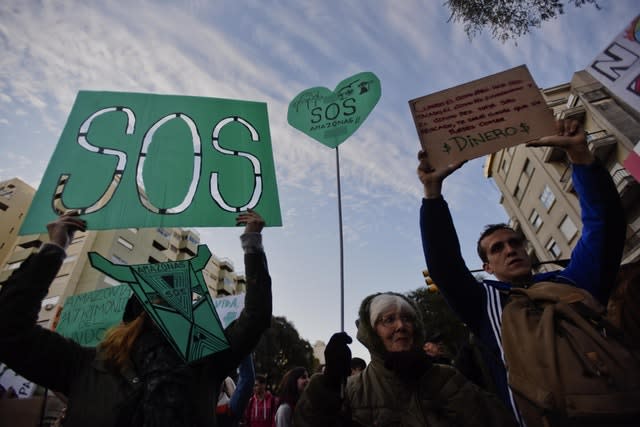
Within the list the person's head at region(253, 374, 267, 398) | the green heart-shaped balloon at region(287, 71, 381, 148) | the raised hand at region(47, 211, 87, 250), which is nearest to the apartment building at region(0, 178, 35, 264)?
the person's head at region(253, 374, 267, 398)

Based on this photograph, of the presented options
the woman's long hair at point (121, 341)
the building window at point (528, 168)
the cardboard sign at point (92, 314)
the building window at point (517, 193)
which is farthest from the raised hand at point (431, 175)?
the building window at point (517, 193)

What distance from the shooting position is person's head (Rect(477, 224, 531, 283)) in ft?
6.18

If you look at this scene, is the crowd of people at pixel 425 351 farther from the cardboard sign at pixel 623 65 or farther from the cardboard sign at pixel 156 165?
the cardboard sign at pixel 623 65

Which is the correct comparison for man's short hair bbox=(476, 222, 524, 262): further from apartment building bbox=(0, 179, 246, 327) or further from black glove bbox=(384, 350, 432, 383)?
apartment building bbox=(0, 179, 246, 327)

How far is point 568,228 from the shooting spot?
17547 mm

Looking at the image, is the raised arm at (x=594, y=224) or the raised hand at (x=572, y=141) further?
the raised hand at (x=572, y=141)

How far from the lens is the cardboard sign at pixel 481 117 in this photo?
7.05 ft

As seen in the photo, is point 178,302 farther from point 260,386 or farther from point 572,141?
point 260,386

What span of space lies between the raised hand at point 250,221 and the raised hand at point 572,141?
183 cm

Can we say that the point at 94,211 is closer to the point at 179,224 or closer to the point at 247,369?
the point at 179,224

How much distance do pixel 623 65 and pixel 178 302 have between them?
3952 millimetres

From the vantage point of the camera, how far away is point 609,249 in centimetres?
178

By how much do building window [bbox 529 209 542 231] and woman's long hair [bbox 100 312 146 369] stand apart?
23.1 meters

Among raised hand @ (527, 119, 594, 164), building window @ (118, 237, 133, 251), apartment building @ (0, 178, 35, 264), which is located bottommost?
raised hand @ (527, 119, 594, 164)
